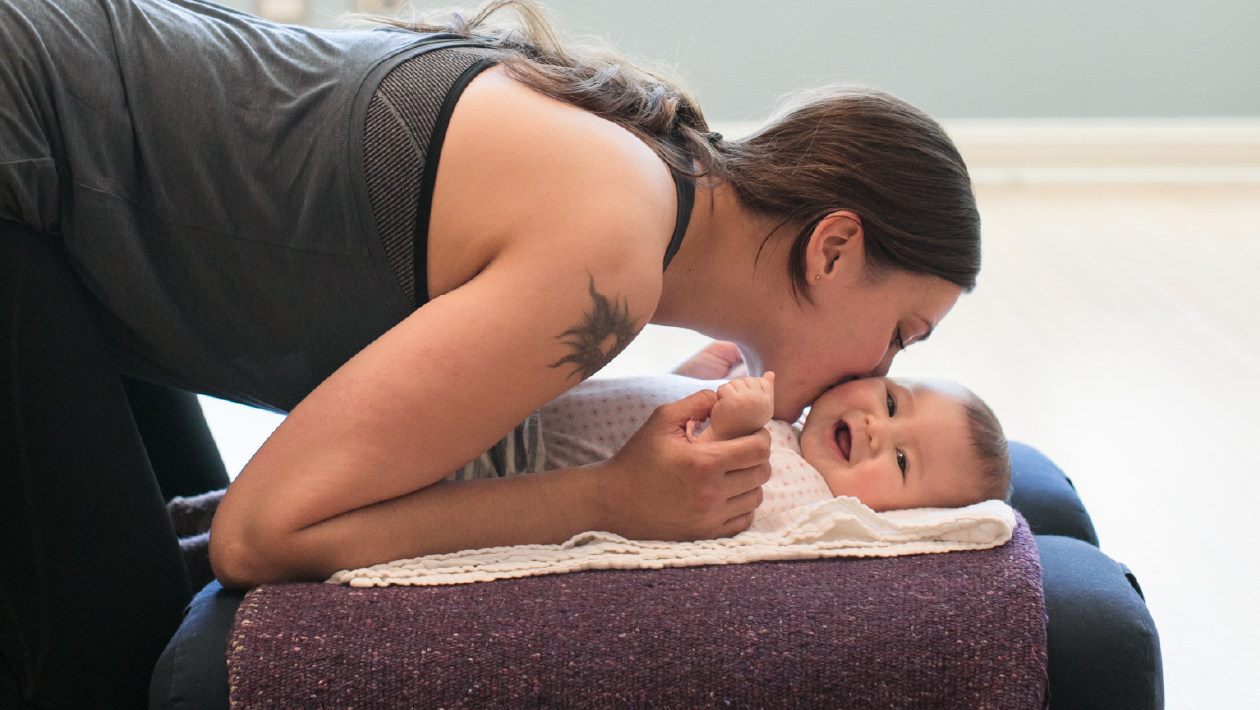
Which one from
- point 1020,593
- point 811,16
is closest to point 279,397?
point 1020,593

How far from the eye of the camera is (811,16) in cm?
398

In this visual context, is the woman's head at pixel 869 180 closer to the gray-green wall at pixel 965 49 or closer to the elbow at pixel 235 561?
the elbow at pixel 235 561

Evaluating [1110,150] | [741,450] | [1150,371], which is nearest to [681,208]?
[741,450]

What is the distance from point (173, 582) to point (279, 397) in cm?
26

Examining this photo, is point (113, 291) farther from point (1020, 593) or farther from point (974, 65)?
point (974, 65)

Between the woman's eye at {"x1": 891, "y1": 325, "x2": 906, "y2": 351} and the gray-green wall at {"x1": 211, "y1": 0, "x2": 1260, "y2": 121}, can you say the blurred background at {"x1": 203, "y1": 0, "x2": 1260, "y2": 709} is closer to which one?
the gray-green wall at {"x1": 211, "y1": 0, "x2": 1260, "y2": 121}

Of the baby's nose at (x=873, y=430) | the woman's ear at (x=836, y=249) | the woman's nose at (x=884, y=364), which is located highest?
the woman's ear at (x=836, y=249)

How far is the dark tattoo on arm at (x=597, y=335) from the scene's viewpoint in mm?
1057

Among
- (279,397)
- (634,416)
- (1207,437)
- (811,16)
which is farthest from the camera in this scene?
(811,16)

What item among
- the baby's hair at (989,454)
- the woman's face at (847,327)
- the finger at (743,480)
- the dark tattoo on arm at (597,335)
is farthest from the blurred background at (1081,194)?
the dark tattoo on arm at (597,335)

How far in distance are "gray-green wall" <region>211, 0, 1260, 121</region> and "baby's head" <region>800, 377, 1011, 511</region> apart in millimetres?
2720

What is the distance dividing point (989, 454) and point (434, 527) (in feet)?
2.33

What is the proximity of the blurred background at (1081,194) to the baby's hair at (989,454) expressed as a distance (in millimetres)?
777

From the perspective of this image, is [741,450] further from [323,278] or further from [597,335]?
[323,278]
